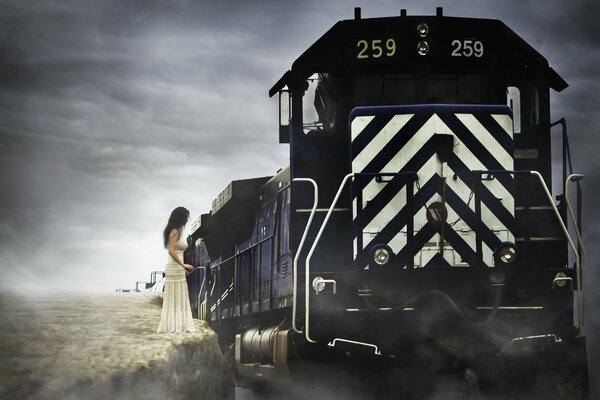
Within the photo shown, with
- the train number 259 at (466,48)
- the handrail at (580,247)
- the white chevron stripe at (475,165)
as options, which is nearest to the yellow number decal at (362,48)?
the train number 259 at (466,48)

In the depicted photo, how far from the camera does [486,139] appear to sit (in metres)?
8.98

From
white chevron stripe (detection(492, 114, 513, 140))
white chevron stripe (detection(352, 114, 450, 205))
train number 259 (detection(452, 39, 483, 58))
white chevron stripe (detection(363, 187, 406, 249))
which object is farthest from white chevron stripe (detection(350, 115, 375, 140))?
white chevron stripe (detection(492, 114, 513, 140))

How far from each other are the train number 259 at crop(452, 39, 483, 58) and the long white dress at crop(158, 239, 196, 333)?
359 cm

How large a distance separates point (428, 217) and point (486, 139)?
1.04 meters

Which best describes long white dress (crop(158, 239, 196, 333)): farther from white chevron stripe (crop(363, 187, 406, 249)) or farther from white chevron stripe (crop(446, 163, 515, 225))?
white chevron stripe (crop(446, 163, 515, 225))

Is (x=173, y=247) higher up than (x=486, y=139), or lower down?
lower down

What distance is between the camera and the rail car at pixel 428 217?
325 inches

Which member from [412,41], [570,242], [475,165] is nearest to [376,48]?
[412,41]

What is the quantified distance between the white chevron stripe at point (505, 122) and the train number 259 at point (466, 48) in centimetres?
71

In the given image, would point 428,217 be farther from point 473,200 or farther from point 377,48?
point 377,48

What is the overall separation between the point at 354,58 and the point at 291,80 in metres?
0.72

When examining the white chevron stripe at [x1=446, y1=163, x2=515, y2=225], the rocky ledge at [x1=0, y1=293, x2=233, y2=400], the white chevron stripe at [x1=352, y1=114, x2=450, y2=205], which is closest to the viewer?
the rocky ledge at [x1=0, y1=293, x2=233, y2=400]

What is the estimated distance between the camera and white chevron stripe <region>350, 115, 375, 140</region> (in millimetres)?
9047

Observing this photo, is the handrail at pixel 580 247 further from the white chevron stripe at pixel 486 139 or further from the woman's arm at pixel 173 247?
the woman's arm at pixel 173 247
